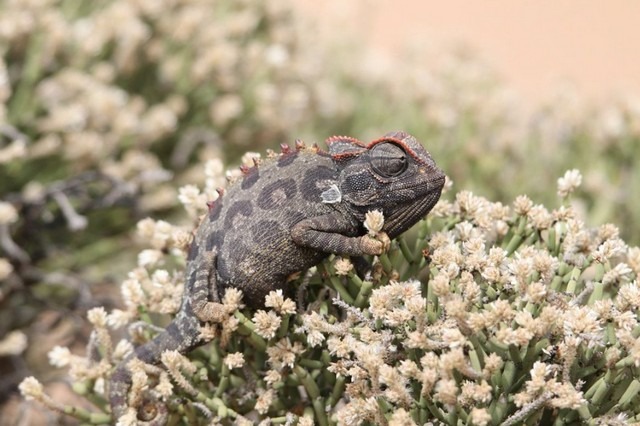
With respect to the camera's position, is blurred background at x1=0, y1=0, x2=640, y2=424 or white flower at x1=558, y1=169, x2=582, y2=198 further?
blurred background at x1=0, y1=0, x2=640, y2=424

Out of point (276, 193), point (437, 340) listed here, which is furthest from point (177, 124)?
point (437, 340)

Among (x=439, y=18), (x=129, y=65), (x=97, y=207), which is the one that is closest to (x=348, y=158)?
(x=97, y=207)

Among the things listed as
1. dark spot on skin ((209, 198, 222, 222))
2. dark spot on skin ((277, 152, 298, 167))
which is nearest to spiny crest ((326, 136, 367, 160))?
dark spot on skin ((277, 152, 298, 167))

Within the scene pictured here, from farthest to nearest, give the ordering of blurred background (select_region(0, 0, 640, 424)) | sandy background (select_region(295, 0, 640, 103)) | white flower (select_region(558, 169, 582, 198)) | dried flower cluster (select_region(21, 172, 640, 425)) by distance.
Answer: sandy background (select_region(295, 0, 640, 103)) < blurred background (select_region(0, 0, 640, 424)) < white flower (select_region(558, 169, 582, 198)) < dried flower cluster (select_region(21, 172, 640, 425))

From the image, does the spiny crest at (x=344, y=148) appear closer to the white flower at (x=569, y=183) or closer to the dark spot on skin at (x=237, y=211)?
the dark spot on skin at (x=237, y=211)

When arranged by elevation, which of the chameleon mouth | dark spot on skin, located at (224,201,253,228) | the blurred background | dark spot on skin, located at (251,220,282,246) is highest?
the blurred background

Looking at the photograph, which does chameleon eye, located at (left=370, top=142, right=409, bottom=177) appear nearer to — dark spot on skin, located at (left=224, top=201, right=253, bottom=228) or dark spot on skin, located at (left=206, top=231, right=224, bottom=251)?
dark spot on skin, located at (left=224, top=201, right=253, bottom=228)

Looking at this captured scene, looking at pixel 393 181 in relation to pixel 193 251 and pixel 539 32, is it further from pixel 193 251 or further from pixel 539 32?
pixel 539 32

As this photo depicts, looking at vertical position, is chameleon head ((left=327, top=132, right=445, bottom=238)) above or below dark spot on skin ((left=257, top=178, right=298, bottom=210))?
below
